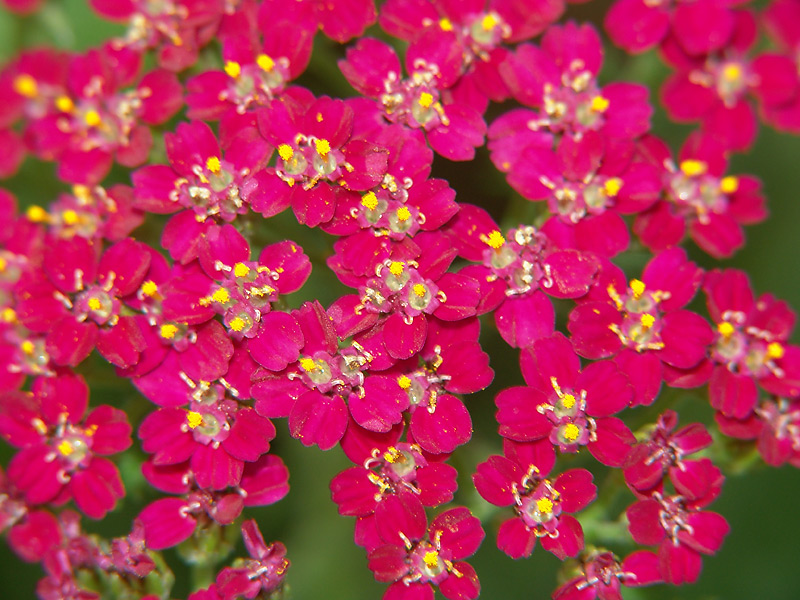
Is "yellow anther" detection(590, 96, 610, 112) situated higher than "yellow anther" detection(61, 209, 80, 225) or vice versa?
"yellow anther" detection(590, 96, 610, 112)

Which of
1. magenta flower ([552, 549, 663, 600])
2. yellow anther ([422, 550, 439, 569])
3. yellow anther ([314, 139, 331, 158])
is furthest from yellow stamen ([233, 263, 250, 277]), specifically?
magenta flower ([552, 549, 663, 600])

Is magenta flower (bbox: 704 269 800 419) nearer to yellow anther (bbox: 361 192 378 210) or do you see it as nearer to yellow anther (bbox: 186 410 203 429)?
yellow anther (bbox: 361 192 378 210)

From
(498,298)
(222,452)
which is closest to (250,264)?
(222,452)

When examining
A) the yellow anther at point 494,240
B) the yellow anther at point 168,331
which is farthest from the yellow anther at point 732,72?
the yellow anther at point 168,331

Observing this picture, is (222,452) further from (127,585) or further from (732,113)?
(732,113)

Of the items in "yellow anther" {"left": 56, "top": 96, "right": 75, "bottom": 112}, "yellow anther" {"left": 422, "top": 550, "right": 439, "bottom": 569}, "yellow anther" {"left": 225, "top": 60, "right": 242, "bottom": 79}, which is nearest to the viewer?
"yellow anther" {"left": 422, "top": 550, "right": 439, "bottom": 569}

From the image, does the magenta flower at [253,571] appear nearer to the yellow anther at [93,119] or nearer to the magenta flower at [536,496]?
the magenta flower at [536,496]
